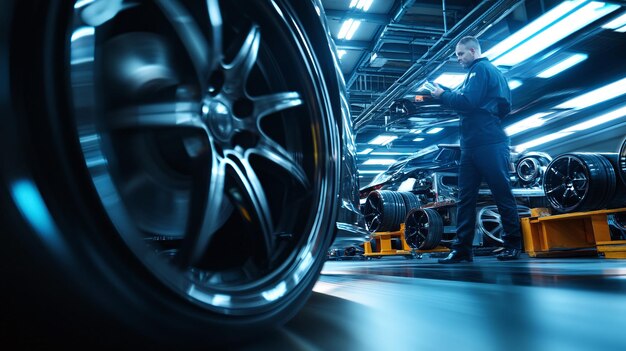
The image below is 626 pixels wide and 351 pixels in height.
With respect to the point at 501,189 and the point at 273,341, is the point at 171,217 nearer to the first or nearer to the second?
the point at 273,341

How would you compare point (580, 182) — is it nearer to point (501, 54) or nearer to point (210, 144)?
point (501, 54)

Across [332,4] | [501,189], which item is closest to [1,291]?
[501,189]

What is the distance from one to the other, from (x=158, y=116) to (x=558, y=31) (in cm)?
802

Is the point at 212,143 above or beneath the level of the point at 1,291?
above

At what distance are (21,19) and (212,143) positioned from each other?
1.28ft

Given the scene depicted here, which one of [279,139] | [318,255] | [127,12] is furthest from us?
[279,139]

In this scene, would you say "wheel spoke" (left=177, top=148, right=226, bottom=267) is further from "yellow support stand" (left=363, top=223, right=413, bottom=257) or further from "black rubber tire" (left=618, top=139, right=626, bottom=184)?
"yellow support stand" (left=363, top=223, right=413, bottom=257)

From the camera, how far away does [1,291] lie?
482mm

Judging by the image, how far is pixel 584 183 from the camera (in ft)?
13.8

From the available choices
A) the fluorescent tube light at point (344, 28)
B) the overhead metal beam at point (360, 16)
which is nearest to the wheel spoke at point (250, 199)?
the overhead metal beam at point (360, 16)

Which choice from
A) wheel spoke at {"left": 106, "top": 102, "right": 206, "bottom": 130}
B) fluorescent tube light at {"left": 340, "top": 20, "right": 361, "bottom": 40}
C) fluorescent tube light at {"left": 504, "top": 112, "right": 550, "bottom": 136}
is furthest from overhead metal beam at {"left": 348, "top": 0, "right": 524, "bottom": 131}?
wheel spoke at {"left": 106, "top": 102, "right": 206, "bottom": 130}

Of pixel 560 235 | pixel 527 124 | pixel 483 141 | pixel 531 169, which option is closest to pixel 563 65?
pixel 527 124

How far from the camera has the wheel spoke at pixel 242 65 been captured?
0.90m

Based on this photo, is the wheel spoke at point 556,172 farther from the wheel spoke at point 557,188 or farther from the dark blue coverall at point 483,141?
the dark blue coverall at point 483,141
